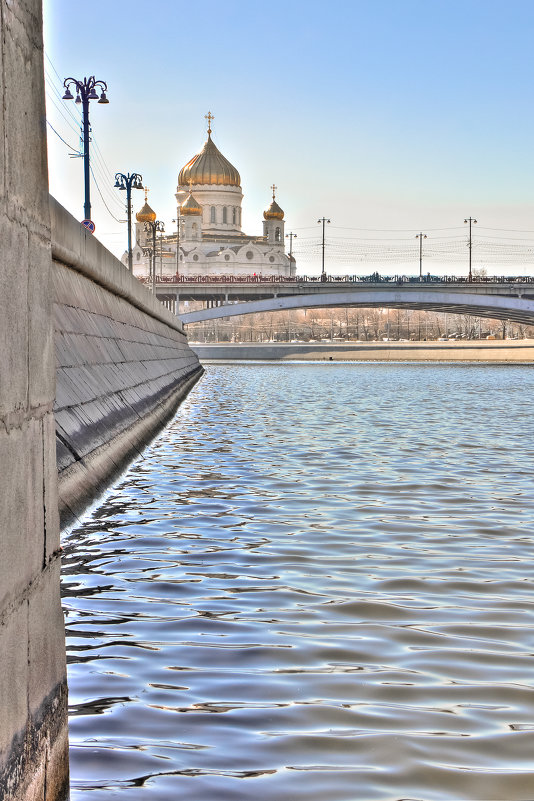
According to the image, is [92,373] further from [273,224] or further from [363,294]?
[273,224]

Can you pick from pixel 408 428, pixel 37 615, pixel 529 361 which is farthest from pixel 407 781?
pixel 529 361

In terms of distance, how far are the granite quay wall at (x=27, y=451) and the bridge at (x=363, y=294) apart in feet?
271

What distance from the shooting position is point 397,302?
8694 centimetres

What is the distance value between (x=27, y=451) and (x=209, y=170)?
149m

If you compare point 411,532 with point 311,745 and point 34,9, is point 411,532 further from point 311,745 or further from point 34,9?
point 34,9

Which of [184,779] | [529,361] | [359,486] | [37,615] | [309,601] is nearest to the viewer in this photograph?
[37,615]

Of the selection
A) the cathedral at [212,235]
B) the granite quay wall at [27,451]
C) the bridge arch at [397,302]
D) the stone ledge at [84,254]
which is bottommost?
the granite quay wall at [27,451]

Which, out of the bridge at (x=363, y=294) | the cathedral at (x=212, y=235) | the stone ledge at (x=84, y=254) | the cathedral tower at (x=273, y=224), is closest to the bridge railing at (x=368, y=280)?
the bridge at (x=363, y=294)

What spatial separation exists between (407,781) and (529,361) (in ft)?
262

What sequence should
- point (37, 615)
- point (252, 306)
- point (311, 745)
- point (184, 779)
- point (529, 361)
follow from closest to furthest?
point (37, 615) < point (184, 779) < point (311, 745) < point (529, 361) < point (252, 306)

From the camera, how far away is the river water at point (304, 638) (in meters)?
3.39

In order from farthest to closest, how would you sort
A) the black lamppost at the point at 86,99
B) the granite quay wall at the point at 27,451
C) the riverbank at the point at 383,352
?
the riverbank at the point at 383,352 → the black lamppost at the point at 86,99 → the granite quay wall at the point at 27,451

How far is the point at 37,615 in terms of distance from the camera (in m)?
3.08

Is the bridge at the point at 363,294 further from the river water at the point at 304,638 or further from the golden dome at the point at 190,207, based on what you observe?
the river water at the point at 304,638
